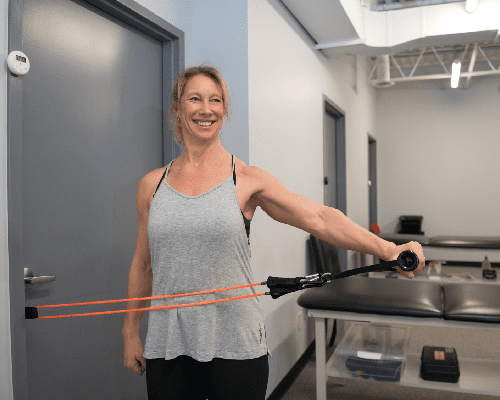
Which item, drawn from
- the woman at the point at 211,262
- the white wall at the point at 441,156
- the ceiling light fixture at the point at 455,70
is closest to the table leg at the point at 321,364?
the woman at the point at 211,262

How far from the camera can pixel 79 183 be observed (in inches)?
63.2

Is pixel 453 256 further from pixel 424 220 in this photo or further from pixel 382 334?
pixel 382 334

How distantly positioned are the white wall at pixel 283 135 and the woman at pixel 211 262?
1.14 metres

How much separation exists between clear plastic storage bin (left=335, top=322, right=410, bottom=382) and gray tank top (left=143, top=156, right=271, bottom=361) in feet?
4.86

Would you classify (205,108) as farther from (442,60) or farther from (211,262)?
(442,60)

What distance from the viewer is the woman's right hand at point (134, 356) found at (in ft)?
4.21

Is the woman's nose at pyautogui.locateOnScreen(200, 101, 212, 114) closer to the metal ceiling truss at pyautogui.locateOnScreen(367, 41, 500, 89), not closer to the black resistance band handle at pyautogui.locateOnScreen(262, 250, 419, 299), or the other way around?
the black resistance band handle at pyautogui.locateOnScreen(262, 250, 419, 299)

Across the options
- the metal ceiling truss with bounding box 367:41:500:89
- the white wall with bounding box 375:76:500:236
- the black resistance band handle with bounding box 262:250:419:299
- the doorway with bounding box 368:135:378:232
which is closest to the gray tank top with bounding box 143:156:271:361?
the black resistance band handle with bounding box 262:250:419:299

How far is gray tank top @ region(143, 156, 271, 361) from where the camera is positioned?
43.8 inches

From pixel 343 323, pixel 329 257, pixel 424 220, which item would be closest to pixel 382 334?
pixel 329 257

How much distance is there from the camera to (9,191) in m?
1.28

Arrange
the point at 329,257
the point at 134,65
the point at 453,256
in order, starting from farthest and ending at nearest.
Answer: the point at 453,256
the point at 329,257
the point at 134,65

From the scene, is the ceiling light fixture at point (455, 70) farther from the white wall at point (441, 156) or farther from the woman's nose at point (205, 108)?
the woman's nose at point (205, 108)

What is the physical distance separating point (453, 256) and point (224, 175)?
528cm
